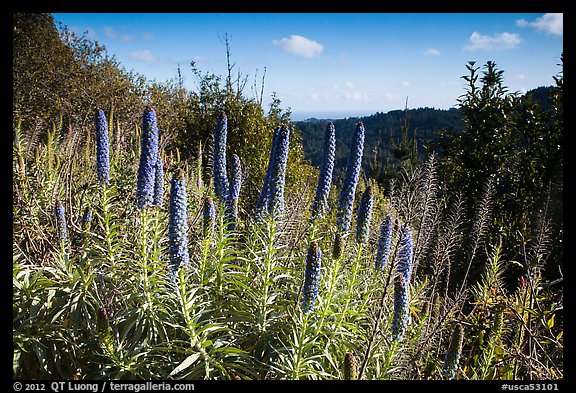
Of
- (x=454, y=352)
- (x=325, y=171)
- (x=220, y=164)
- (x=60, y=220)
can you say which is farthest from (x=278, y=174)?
(x=60, y=220)

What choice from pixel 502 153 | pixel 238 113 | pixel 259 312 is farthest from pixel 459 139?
pixel 259 312

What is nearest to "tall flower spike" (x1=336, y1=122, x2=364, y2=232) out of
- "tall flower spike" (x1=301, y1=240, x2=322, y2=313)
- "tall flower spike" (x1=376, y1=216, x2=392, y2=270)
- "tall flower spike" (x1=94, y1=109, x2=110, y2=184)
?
"tall flower spike" (x1=376, y1=216, x2=392, y2=270)

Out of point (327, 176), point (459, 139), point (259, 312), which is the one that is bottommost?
point (259, 312)

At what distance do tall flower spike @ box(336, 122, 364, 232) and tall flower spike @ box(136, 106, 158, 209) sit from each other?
138cm

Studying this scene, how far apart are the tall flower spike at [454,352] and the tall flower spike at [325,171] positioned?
4.18 feet

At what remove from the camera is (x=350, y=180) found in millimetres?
2973

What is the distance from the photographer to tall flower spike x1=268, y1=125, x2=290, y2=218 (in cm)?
296

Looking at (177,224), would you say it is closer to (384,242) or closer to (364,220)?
(364,220)

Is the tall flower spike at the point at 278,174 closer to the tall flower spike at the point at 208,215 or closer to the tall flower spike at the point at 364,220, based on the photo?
the tall flower spike at the point at 208,215

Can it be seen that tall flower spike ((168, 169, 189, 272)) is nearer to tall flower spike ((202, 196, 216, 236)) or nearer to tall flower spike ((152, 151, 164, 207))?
tall flower spike ((202, 196, 216, 236))

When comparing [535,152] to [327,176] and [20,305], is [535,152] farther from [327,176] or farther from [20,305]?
[20,305]
